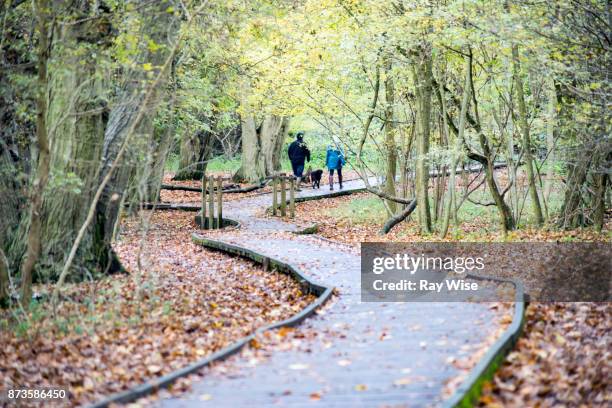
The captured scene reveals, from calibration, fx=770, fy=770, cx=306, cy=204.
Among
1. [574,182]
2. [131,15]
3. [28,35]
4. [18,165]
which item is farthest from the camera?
[574,182]

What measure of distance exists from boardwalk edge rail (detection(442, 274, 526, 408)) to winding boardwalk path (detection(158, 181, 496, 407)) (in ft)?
0.66

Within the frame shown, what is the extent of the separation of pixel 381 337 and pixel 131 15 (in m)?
5.55

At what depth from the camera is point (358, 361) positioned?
6.83m

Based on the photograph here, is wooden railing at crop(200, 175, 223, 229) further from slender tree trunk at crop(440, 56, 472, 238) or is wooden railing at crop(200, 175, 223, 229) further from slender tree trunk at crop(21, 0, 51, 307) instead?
slender tree trunk at crop(21, 0, 51, 307)

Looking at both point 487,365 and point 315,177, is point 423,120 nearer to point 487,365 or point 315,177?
point 487,365

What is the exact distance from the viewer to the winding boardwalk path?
18.8 ft

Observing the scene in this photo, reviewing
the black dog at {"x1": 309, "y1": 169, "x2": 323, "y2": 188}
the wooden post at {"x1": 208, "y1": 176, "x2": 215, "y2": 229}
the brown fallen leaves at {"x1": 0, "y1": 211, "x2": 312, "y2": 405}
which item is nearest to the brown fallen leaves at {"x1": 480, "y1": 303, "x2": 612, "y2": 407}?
the brown fallen leaves at {"x1": 0, "y1": 211, "x2": 312, "y2": 405}

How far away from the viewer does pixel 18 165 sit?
12.4 m

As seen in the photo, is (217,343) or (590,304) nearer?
(217,343)

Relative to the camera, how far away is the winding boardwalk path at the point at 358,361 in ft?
18.8

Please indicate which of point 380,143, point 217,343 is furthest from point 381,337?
point 380,143

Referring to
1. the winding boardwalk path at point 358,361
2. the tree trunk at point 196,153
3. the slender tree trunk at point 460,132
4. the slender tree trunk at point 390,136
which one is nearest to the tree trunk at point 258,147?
the tree trunk at point 196,153

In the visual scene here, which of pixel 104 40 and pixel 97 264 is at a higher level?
pixel 104 40

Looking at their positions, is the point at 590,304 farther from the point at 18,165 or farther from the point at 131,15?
the point at 18,165
